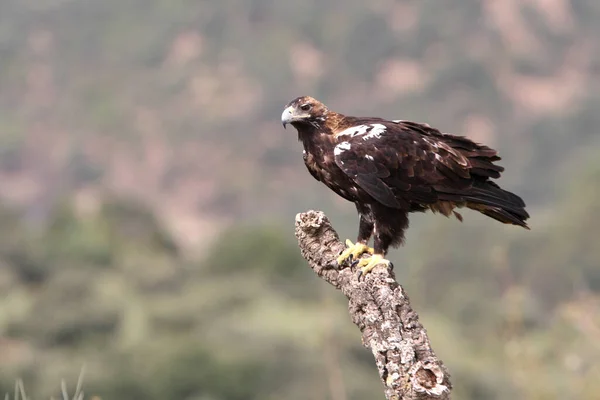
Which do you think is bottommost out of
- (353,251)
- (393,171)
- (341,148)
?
(353,251)

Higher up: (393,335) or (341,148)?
(341,148)

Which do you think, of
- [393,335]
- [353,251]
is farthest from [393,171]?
[393,335]

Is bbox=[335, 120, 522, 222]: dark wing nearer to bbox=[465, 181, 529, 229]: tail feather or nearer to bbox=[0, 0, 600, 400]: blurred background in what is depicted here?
bbox=[465, 181, 529, 229]: tail feather

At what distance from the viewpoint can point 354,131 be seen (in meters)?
7.16

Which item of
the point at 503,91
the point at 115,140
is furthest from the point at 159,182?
the point at 503,91

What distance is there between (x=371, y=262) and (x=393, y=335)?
1.20m

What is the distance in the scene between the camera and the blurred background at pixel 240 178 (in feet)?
90.8

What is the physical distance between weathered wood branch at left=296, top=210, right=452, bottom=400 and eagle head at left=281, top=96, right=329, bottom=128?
1306 millimetres

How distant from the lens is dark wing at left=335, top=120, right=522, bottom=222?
275 inches

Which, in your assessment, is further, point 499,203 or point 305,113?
point 305,113

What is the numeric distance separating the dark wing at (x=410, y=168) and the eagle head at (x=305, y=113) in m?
0.22

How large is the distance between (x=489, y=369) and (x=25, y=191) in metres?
39.9

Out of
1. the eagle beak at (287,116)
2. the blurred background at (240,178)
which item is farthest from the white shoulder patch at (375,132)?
the blurred background at (240,178)

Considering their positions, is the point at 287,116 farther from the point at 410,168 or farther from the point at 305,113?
the point at 410,168
